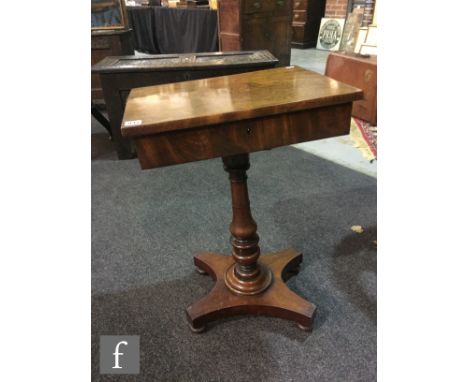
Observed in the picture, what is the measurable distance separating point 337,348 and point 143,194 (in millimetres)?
1262

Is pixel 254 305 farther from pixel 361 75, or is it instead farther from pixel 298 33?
pixel 298 33

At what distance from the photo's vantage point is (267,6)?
2789 mm

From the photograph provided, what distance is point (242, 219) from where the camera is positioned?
1.01 metres

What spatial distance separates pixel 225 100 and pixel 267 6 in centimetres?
245

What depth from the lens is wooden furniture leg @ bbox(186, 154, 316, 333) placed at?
3.28 feet

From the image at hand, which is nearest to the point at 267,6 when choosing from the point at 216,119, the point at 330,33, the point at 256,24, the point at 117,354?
the point at 256,24

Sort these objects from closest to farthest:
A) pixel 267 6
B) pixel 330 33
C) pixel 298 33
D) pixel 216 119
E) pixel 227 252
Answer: pixel 216 119 < pixel 227 252 < pixel 267 6 < pixel 330 33 < pixel 298 33

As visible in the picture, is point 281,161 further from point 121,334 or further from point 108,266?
point 121,334

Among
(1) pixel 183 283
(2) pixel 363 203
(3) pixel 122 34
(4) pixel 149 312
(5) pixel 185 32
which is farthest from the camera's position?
(5) pixel 185 32

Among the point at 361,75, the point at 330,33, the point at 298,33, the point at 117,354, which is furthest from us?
the point at 298,33

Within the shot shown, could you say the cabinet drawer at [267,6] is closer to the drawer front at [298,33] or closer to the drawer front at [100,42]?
the drawer front at [100,42]

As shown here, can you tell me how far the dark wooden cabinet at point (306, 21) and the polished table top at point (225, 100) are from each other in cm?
446

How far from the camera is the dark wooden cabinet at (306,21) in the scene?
4730 mm

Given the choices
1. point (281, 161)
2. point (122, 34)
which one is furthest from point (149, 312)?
point (122, 34)
